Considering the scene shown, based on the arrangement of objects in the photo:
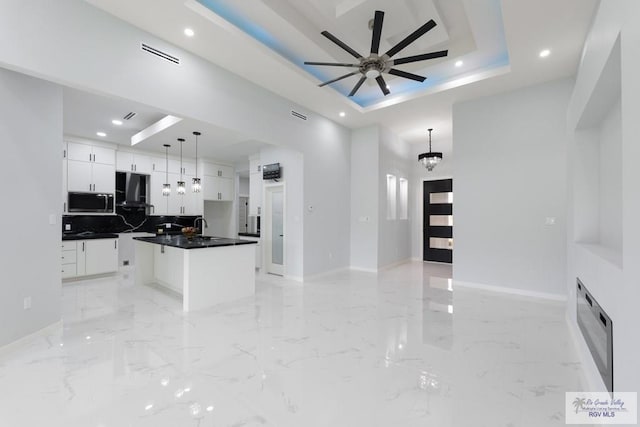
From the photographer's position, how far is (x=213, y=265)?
13.3 feet

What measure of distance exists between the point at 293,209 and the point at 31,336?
161 inches

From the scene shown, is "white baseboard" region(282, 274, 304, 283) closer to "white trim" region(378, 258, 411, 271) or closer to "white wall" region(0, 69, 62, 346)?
"white trim" region(378, 258, 411, 271)

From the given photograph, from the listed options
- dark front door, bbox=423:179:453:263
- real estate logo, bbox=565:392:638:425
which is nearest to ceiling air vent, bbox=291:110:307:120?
dark front door, bbox=423:179:453:263

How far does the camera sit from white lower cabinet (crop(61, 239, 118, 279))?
17.8 ft

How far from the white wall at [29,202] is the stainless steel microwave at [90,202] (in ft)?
11.7

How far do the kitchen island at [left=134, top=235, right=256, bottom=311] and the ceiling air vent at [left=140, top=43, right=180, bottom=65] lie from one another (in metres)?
2.45

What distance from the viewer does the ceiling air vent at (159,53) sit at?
129 inches

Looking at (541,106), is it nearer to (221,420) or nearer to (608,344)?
(608,344)

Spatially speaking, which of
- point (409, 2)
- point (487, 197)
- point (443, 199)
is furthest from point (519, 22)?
point (443, 199)

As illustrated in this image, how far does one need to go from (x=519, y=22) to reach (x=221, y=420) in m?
4.80

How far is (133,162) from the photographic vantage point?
6871 mm

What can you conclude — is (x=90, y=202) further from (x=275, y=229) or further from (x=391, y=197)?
(x=391, y=197)

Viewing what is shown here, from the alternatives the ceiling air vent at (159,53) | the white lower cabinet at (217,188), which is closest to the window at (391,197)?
the white lower cabinet at (217,188)

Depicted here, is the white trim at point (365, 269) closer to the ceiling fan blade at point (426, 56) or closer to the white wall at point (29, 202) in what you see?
the ceiling fan blade at point (426, 56)
